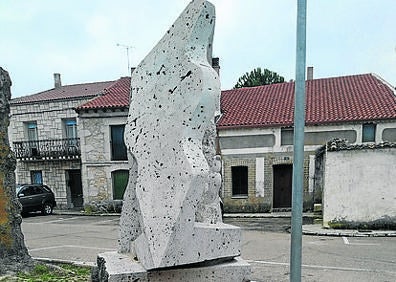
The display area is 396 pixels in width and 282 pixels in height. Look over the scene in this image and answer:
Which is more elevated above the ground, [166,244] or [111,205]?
[111,205]

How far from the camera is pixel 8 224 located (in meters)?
5.65

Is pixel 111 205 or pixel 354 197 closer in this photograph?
pixel 354 197

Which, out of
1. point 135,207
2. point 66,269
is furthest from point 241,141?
point 135,207

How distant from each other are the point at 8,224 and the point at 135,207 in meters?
3.22

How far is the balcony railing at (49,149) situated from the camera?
65.6ft

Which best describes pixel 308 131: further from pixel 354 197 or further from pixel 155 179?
pixel 155 179

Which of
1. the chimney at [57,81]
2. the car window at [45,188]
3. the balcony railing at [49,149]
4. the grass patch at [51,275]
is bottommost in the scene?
the grass patch at [51,275]

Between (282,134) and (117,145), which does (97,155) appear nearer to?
(117,145)

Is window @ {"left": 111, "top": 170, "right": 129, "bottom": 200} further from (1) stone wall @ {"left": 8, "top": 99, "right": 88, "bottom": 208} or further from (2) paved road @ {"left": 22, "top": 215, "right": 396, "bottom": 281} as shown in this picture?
(2) paved road @ {"left": 22, "top": 215, "right": 396, "bottom": 281}

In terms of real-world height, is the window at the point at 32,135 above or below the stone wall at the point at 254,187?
above

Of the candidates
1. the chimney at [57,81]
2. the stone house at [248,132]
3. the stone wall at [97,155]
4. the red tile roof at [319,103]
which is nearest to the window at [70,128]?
the stone house at [248,132]

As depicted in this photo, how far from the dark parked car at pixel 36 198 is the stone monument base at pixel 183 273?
54.7ft

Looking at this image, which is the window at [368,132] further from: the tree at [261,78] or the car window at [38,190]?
the tree at [261,78]

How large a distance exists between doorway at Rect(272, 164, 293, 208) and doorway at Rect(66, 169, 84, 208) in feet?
35.9
